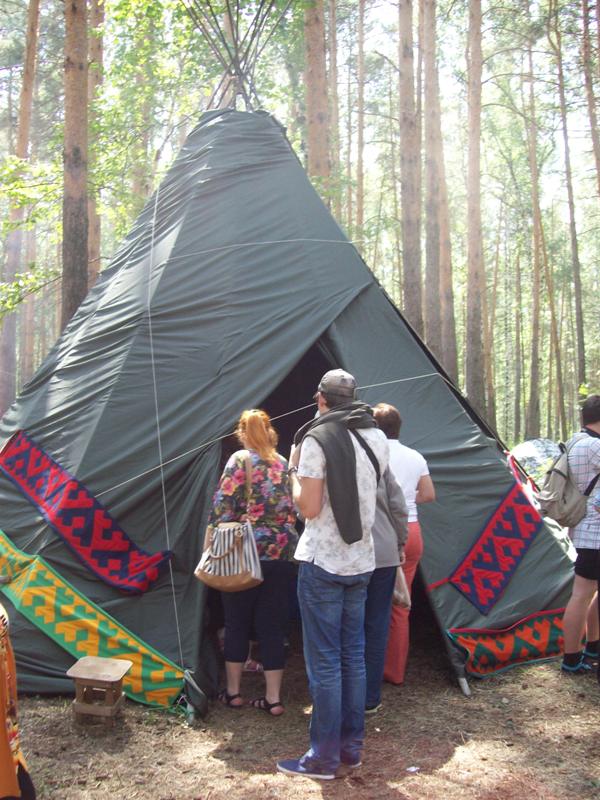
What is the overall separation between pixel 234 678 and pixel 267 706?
0.24 m

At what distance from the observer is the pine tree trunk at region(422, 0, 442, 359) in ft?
43.8

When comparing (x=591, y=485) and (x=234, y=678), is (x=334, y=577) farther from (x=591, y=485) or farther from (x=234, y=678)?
(x=591, y=485)

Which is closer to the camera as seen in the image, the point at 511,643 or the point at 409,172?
the point at 511,643

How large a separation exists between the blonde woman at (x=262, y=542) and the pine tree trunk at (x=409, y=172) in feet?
27.7

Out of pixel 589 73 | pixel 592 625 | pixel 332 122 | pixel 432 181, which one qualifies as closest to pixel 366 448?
pixel 592 625

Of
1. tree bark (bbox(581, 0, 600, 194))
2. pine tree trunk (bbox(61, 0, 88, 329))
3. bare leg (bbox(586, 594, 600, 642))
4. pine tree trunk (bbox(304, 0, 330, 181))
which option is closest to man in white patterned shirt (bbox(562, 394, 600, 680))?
bare leg (bbox(586, 594, 600, 642))

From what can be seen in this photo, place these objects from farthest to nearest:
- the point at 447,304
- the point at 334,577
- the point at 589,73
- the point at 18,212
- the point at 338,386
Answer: the point at 18,212 → the point at 589,73 → the point at 447,304 → the point at 338,386 → the point at 334,577

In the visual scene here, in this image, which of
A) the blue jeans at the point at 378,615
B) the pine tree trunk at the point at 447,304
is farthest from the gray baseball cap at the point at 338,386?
the pine tree trunk at the point at 447,304

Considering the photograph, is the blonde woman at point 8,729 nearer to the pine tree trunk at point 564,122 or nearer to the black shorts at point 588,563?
the black shorts at point 588,563

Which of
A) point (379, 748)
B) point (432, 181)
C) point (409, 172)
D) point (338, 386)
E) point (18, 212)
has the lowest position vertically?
point (379, 748)

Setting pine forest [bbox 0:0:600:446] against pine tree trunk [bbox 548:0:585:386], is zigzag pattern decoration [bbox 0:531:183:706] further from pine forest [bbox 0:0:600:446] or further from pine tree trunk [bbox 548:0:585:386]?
pine tree trunk [bbox 548:0:585:386]

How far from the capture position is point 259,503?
14.0ft

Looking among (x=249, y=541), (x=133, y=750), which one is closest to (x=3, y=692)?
(x=133, y=750)

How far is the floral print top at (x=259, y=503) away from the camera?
426cm
